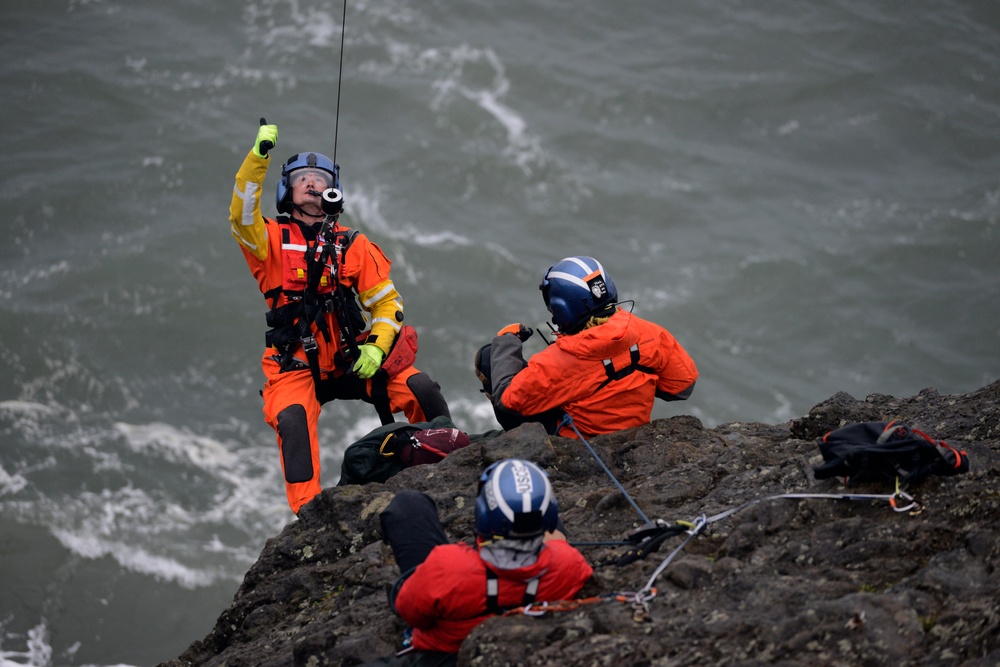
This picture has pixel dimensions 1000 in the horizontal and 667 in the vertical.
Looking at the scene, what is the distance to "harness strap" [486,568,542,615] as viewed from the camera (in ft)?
18.3

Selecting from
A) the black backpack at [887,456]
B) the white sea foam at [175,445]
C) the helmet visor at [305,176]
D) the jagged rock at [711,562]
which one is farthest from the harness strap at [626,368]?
the white sea foam at [175,445]

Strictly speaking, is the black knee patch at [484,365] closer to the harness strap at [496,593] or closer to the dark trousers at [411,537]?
the dark trousers at [411,537]

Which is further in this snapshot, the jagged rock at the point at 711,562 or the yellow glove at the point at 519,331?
the yellow glove at the point at 519,331

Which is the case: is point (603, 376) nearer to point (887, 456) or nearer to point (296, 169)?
point (887, 456)

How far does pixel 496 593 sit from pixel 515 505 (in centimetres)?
55

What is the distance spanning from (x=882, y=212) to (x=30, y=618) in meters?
19.9

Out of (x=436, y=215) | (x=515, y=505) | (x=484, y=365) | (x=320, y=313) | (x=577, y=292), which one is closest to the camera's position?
(x=515, y=505)

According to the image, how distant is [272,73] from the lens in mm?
26141

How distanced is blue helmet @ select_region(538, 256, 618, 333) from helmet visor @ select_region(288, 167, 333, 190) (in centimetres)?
234

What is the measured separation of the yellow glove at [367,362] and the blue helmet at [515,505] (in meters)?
3.23

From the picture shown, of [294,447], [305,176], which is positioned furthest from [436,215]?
[294,447]

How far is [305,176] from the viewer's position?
8.85m

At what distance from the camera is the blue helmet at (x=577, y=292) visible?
7.57m

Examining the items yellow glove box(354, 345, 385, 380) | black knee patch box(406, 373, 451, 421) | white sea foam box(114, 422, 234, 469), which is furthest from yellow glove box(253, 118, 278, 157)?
white sea foam box(114, 422, 234, 469)
